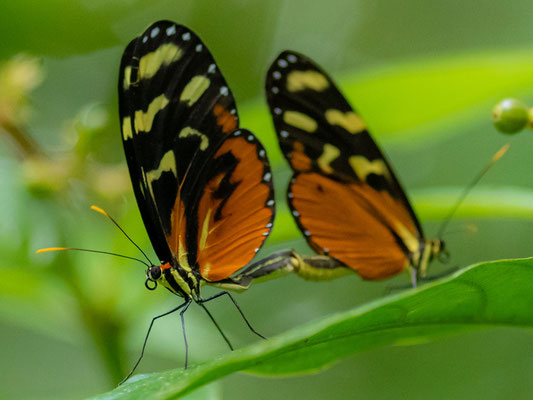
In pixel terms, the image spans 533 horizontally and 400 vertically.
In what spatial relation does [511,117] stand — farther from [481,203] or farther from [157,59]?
[157,59]

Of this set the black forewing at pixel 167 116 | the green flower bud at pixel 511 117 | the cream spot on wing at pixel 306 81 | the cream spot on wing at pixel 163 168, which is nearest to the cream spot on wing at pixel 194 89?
the black forewing at pixel 167 116

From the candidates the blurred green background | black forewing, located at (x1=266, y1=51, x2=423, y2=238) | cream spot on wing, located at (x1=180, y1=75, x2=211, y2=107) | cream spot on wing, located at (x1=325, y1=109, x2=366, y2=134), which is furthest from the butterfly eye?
cream spot on wing, located at (x1=325, y1=109, x2=366, y2=134)

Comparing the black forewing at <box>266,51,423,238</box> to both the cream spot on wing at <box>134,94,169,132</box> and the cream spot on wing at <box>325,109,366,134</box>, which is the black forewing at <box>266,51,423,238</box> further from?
the cream spot on wing at <box>134,94,169,132</box>

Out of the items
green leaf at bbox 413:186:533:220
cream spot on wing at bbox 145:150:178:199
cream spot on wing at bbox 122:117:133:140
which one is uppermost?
cream spot on wing at bbox 122:117:133:140

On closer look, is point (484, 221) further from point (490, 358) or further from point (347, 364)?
point (347, 364)

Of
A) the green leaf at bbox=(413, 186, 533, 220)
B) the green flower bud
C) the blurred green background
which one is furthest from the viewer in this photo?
the blurred green background

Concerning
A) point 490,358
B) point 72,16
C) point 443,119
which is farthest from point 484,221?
point 72,16

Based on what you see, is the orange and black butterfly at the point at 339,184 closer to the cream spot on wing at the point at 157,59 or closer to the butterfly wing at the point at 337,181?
the butterfly wing at the point at 337,181
